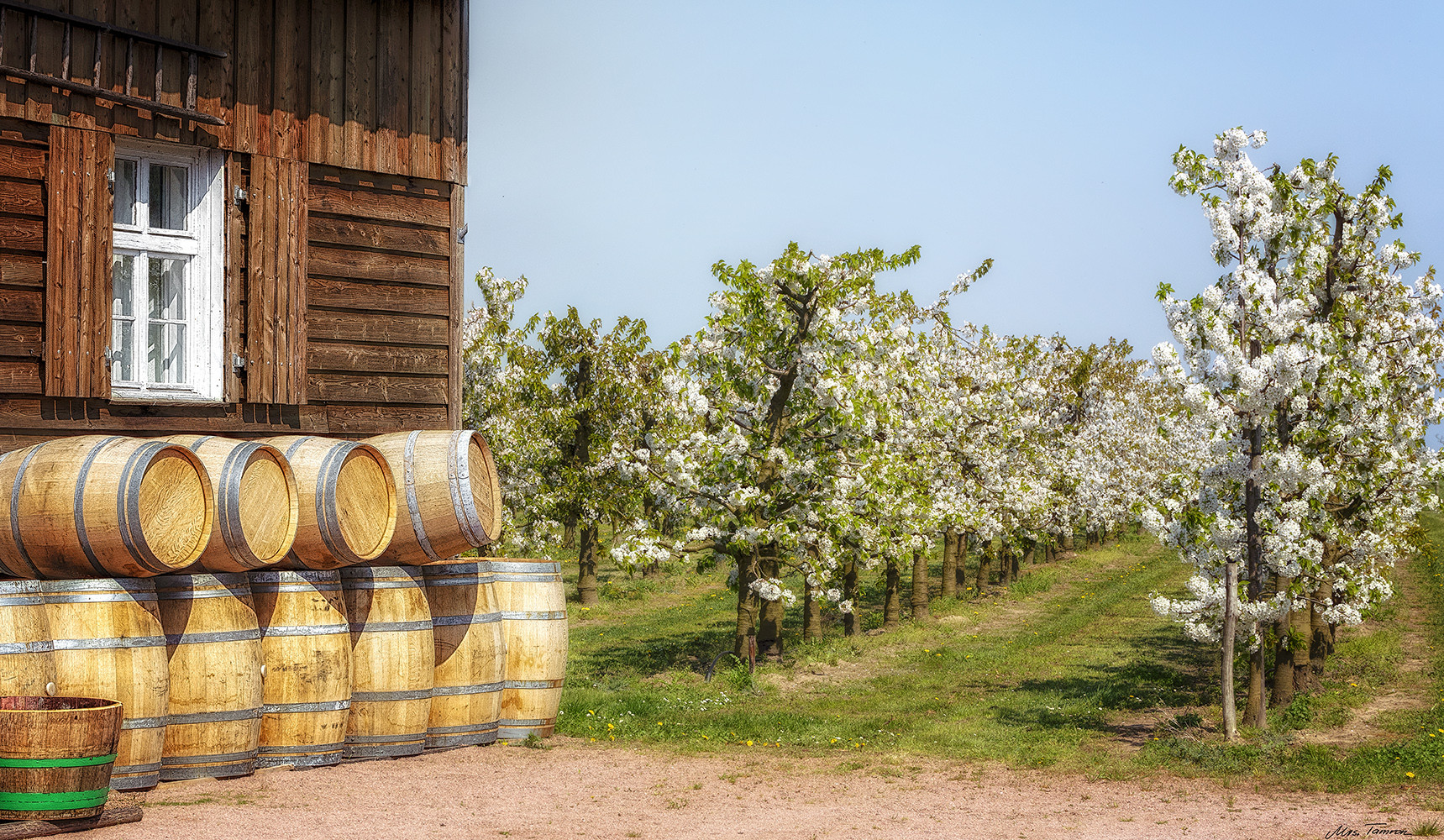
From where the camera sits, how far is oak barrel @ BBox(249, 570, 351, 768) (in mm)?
8375

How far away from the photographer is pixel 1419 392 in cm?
1518

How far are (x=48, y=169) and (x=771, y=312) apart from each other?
974 cm

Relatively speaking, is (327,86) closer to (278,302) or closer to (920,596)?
(278,302)

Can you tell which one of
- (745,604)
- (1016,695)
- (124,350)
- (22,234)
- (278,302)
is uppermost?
(22,234)

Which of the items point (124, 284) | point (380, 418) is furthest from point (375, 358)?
point (124, 284)

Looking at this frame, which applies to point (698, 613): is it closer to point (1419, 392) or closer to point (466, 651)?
point (1419, 392)

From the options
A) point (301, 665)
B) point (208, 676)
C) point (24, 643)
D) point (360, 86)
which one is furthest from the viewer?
point (360, 86)

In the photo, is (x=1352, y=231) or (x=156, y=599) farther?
(x=1352, y=231)

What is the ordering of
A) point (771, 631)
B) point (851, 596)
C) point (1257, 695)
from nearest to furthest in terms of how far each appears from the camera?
point (1257, 695)
point (771, 631)
point (851, 596)

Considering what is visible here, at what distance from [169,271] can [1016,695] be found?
37.2 feet

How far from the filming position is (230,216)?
10328mm

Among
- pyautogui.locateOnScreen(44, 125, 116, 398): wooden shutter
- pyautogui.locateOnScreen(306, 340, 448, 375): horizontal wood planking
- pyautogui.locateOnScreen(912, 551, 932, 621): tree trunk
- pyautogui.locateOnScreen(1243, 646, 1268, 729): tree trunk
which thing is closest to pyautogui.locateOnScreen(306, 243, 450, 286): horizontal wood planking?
pyautogui.locateOnScreen(306, 340, 448, 375): horizontal wood planking

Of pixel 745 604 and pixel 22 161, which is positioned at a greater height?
pixel 22 161

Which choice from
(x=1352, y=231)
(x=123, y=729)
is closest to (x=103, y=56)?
(x=123, y=729)
